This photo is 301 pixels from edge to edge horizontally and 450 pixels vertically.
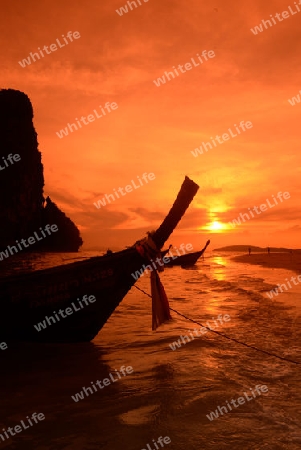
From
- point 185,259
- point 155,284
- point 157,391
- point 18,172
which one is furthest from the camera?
point 18,172

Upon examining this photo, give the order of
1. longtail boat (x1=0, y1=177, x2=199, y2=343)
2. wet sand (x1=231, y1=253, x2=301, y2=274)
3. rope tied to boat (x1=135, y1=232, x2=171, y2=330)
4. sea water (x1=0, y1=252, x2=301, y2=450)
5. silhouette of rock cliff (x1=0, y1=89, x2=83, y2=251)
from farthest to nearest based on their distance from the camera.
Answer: silhouette of rock cliff (x1=0, y1=89, x2=83, y2=251) → wet sand (x1=231, y1=253, x2=301, y2=274) → longtail boat (x1=0, y1=177, x2=199, y2=343) → rope tied to boat (x1=135, y1=232, x2=171, y2=330) → sea water (x1=0, y1=252, x2=301, y2=450)

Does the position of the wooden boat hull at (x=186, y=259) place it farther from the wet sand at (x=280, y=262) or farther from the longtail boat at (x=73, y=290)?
the wet sand at (x=280, y=262)

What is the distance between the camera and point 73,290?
7164 millimetres

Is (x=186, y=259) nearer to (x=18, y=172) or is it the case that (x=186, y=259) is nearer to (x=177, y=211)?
(x=177, y=211)

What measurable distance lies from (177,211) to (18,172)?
52.3 m

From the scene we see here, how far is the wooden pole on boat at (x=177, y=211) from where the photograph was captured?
683 cm

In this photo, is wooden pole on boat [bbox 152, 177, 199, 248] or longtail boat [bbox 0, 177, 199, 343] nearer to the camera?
wooden pole on boat [bbox 152, 177, 199, 248]

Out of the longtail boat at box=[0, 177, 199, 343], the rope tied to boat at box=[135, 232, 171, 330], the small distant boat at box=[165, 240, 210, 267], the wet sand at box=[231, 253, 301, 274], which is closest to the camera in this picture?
the rope tied to boat at box=[135, 232, 171, 330]

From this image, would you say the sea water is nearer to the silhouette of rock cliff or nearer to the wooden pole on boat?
the wooden pole on boat

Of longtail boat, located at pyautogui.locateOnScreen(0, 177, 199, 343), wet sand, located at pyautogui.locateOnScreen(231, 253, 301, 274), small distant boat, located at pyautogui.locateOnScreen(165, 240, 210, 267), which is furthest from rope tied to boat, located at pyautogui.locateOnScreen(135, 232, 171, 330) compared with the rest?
wet sand, located at pyautogui.locateOnScreen(231, 253, 301, 274)

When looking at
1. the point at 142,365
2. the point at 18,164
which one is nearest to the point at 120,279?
the point at 142,365

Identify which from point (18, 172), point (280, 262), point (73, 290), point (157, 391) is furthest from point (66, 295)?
point (18, 172)

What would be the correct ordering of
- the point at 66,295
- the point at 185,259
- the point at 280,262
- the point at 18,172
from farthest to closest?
1. the point at 18,172
2. the point at 280,262
3. the point at 185,259
4. the point at 66,295

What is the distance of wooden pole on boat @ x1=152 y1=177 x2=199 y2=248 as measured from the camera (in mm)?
6828
